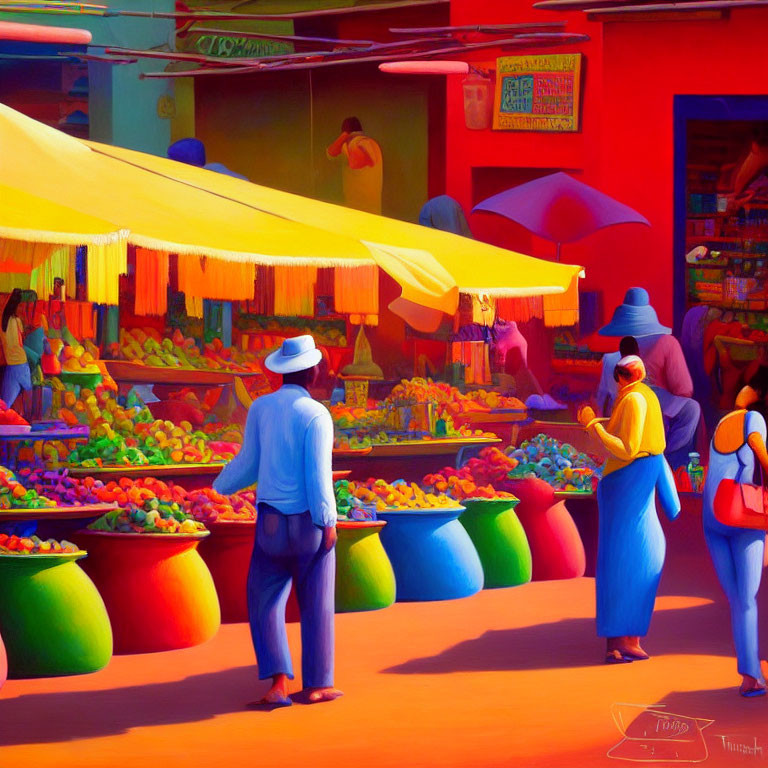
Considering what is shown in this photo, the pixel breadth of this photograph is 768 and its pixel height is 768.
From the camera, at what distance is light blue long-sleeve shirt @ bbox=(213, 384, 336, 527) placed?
8469 millimetres

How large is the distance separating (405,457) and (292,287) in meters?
2.15

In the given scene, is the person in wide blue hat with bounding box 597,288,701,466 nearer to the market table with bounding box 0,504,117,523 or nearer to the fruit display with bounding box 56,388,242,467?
the fruit display with bounding box 56,388,242,467

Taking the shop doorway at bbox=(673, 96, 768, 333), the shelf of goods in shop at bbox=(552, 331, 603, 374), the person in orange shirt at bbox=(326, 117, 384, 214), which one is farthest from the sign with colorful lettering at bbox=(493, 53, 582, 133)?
the person in orange shirt at bbox=(326, 117, 384, 214)

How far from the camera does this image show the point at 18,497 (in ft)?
31.9

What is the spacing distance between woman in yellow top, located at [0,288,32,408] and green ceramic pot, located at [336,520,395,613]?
4909mm

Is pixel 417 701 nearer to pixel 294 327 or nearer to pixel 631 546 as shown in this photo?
pixel 631 546

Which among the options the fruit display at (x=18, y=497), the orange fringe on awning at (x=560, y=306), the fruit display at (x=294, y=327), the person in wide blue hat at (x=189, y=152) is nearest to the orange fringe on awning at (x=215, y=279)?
the fruit display at (x=18, y=497)

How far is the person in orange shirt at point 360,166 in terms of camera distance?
20.3 meters

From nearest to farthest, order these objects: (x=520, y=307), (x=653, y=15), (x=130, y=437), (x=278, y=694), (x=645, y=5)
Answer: (x=278, y=694), (x=130, y=437), (x=520, y=307), (x=645, y=5), (x=653, y=15)

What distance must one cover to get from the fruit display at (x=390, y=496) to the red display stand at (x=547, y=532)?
2.85ft

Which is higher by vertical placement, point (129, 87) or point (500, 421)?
point (129, 87)

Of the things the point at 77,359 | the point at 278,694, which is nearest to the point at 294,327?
the point at 77,359

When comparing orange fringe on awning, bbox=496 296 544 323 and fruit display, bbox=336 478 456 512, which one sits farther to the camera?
orange fringe on awning, bbox=496 296 544 323

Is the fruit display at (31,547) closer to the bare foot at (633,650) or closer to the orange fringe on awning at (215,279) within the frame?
the orange fringe on awning at (215,279)
